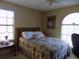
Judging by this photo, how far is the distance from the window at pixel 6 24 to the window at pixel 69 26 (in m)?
2.86

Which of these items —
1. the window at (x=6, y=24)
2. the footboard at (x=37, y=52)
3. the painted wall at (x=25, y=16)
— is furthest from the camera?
the painted wall at (x=25, y=16)

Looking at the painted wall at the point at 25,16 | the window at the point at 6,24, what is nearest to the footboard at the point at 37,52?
the window at the point at 6,24

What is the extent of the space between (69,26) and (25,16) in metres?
2.58

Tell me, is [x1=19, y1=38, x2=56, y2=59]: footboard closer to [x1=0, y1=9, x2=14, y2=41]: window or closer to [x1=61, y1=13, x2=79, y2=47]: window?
[x1=0, y1=9, x2=14, y2=41]: window

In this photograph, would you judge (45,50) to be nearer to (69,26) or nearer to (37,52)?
(37,52)

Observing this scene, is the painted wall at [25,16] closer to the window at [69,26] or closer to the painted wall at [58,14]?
the painted wall at [58,14]

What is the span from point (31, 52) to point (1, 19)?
222cm

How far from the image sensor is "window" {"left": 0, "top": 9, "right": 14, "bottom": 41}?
14.2 ft

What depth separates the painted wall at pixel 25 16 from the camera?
453 cm

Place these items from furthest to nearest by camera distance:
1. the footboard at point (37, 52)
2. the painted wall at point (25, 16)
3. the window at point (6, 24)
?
the painted wall at point (25, 16)
the window at point (6, 24)
the footboard at point (37, 52)

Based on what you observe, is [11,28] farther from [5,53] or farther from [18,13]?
[5,53]

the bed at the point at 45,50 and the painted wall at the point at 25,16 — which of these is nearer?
the bed at the point at 45,50

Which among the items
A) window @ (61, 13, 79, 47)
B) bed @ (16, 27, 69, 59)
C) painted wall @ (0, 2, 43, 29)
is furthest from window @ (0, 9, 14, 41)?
window @ (61, 13, 79, 47)

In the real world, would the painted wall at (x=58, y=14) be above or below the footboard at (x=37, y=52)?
above
